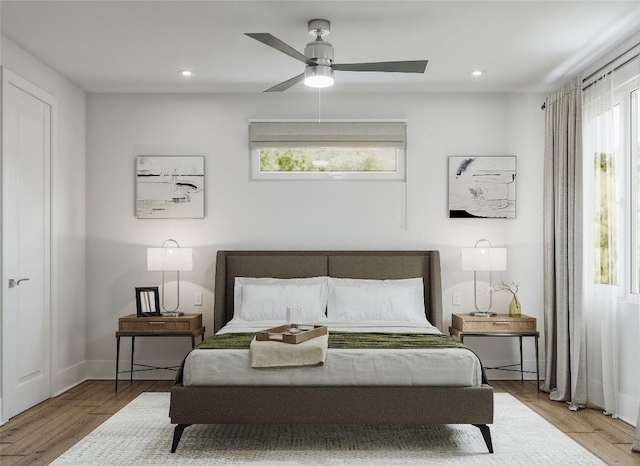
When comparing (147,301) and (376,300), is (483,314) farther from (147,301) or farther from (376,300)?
(147,301)

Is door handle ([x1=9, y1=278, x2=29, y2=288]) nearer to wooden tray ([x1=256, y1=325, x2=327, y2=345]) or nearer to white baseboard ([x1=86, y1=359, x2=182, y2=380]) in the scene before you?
white baseboard ([x1=86, y1=359, x2=182, y2=380])

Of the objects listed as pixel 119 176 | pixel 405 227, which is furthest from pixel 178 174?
pixel 405 227

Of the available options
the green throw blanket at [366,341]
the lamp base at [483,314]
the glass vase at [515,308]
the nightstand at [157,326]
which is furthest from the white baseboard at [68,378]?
the glass vase at [515,308]

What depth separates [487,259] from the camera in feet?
17.7

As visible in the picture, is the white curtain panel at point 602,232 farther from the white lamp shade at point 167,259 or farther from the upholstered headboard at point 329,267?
the white lamp shade at point 167,259

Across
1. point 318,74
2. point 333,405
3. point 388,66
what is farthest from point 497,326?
point 318,74

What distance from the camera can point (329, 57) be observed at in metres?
3.83

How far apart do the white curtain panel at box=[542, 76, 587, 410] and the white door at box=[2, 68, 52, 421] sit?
164 inches

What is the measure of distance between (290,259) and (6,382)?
2.51 metres

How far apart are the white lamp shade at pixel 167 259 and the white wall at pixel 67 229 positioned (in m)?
0.75

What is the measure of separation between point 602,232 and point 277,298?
8.68 feet

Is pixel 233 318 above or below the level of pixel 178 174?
below

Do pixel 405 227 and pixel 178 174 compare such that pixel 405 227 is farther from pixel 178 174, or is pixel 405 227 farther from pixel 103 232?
pixel 103 232

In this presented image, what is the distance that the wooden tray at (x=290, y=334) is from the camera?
11.9 ft
